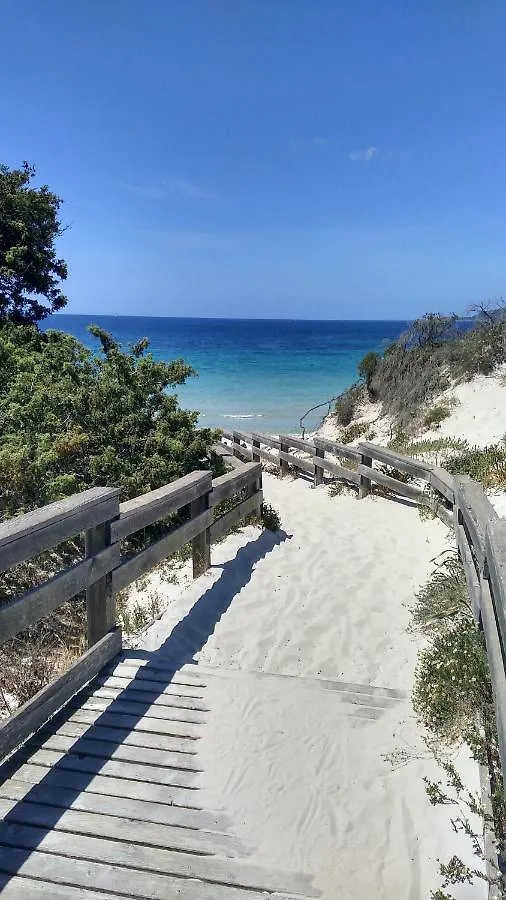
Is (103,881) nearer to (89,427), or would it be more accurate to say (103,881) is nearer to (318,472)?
(89,427)

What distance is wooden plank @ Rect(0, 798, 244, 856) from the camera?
273 cm

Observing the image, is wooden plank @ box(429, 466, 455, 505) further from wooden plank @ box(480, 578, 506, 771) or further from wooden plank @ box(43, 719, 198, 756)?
wooden plank @ box(43, 719, 198, 756)

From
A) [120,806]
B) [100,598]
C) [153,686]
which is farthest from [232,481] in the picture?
[120,806]

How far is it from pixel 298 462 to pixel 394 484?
3.31 metres

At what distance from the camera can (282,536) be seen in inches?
315

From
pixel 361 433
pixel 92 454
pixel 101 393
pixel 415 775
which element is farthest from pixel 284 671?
pixel 361 433

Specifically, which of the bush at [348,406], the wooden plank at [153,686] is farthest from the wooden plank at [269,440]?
the wooden plank at [153,686]

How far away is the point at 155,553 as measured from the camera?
15.9 feet

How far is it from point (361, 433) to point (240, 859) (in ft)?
48.6

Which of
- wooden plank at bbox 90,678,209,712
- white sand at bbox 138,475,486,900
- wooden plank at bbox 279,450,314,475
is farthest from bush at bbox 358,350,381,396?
wooden plank at bbox 90,678,209,712

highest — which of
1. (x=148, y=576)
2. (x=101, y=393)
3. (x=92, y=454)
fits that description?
(x=101, y=393)

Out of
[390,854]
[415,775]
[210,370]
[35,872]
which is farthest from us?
[210,370]

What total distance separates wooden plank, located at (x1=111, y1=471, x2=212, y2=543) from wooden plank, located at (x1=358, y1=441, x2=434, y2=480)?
11.6 ft

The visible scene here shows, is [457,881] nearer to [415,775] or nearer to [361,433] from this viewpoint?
[415,775]
